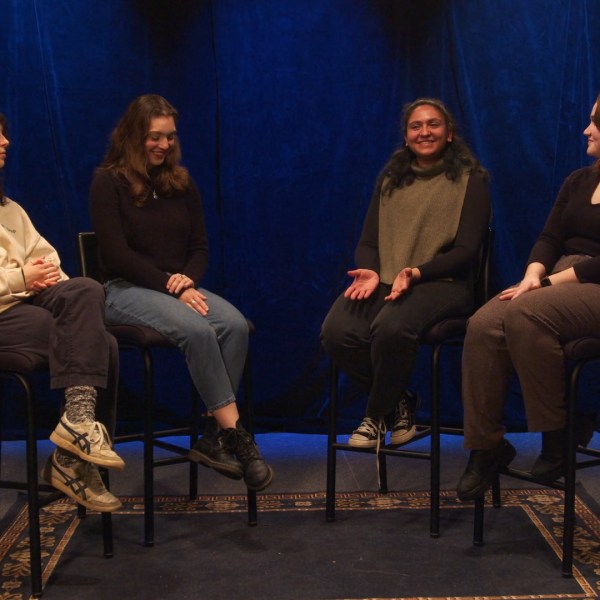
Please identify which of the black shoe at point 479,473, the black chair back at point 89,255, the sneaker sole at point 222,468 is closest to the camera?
the black shoe at point 479,473

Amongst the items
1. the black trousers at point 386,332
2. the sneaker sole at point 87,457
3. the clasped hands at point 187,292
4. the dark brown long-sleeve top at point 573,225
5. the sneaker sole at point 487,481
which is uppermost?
the dark brown long-sleeve top at point 573,225

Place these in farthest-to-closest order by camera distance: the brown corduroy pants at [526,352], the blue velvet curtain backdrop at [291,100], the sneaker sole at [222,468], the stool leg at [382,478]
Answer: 1. the blue velvet curtain backdrop at [291,100]
2. the stool leg at [382,478]
3. the sneaker sole at [222,468]
4. the brown corduroy pants at [526,352]

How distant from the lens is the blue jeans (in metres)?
2.56

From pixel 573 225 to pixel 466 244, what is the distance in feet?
1.16

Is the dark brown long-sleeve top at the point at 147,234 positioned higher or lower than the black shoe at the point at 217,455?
higher

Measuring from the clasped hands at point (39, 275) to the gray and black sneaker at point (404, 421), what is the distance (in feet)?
4.00

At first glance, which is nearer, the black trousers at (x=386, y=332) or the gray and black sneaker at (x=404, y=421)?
the black trousers at (x=386, y=332)

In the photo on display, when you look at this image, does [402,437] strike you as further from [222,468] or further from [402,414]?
[222,468]

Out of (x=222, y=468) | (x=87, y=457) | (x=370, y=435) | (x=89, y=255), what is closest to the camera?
(x=87, y=457)

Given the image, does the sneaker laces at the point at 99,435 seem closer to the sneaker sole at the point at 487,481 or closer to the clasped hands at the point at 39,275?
the clasped hands at the point at 39,275

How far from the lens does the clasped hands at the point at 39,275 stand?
8.05ft

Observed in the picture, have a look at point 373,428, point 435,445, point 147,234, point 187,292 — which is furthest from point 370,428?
point 147,234

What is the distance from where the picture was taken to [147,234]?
9.48 ft

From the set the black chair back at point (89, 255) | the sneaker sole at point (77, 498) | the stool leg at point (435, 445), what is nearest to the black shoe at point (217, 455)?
the sneaker sole at point (77, 498)
